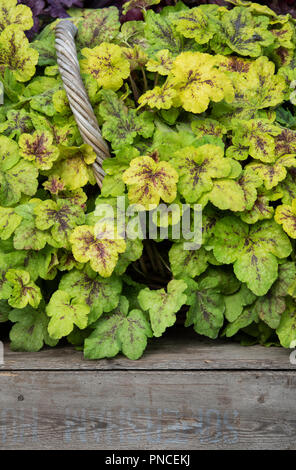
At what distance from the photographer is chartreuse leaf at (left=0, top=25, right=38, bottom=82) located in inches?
45.5

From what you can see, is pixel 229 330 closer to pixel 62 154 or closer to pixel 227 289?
pixel 227 289

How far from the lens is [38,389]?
38.9 inches

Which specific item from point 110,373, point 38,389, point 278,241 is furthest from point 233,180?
point 38,389

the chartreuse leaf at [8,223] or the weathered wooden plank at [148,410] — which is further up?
the chartreuse leaf at [8,223]

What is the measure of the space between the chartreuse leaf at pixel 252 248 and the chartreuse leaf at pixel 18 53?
0.54 m

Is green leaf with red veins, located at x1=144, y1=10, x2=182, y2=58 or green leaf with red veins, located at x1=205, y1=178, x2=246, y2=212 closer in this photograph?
green leaf with red veins, located at x1=205, y1=178, x2=246, y2=212

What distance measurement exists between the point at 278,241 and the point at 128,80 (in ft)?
1.70

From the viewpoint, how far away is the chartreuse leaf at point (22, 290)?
1.00 m

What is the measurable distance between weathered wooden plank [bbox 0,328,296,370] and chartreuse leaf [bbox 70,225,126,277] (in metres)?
0.18

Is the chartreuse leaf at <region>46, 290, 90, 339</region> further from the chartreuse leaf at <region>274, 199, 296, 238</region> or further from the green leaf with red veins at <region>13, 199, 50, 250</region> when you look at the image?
the chartreuse leaf at <region>274, 199, 296, 238</region>

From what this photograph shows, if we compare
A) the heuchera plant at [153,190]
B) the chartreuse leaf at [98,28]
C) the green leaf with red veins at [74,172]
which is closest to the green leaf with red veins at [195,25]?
the heuchera plant at [153,190]

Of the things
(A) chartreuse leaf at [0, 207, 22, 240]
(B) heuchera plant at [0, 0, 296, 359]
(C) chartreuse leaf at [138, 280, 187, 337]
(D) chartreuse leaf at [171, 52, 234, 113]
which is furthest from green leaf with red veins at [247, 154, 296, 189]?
(A) chartreuse leaf at [0, 207, 22, 240]

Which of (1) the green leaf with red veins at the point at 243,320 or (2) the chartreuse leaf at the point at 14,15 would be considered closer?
(1) the green leaf with red veins at the point at 243,320

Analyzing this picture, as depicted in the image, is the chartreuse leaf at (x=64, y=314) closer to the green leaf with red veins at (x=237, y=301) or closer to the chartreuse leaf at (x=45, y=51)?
the green leaf with red veins at (x=237, y=301)
